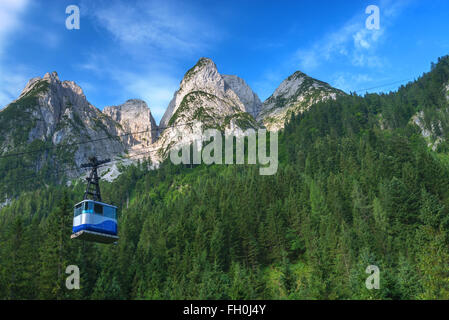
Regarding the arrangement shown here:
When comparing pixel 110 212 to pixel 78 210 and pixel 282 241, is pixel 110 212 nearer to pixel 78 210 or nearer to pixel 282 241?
pixel 78 210

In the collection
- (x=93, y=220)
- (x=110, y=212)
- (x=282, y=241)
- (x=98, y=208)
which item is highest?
(x=98, y=208)

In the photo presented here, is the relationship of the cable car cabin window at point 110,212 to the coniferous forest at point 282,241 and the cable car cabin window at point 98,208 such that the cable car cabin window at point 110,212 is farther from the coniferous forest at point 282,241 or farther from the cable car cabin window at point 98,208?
the coniferous forest at point 282,241

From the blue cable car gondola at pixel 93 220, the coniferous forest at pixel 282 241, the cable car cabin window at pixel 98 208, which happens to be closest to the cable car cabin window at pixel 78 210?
the blue cable car gondola at pixel 93 220

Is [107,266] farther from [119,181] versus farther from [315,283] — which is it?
[119,181]

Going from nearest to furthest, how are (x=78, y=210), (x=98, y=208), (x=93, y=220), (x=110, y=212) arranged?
1. (x=93, y=220)
2. (x=78, y=210)
3. (x=98, y=208)
4. (x=110, y=212)

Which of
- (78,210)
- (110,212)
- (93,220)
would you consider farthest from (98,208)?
(78,210)

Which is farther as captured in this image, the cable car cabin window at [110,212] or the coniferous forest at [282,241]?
the coniferous forest at [282,241]

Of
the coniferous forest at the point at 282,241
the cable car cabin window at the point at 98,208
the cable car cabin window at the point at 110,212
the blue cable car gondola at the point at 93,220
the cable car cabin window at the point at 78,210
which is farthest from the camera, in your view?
the coniferous forest at the point at 282,241
